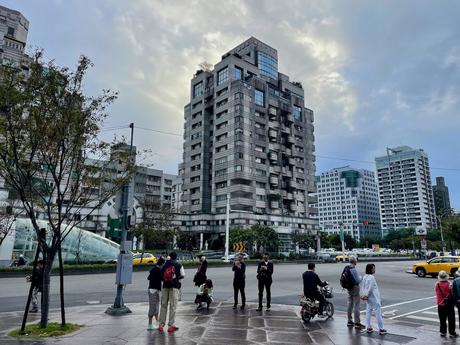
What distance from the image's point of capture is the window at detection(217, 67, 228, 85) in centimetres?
8531

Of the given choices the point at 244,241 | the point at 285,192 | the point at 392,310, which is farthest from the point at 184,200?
the point at 392,310

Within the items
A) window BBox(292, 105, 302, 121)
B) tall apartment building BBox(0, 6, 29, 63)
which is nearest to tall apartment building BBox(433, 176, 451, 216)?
window BBox(292, 105, 302, 121)

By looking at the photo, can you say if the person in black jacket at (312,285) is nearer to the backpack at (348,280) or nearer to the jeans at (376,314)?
the backpack at (348,280)

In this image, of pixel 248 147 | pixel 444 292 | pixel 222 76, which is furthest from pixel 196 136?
pixel 444 292

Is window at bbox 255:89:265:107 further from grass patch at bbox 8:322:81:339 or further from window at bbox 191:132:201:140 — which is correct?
grass patch at bbox 8:322:81:339

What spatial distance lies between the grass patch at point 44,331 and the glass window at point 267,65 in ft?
292

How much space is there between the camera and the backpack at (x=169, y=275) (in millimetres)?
8630

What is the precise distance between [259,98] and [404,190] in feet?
300

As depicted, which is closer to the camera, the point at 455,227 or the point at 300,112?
the point at 455,227

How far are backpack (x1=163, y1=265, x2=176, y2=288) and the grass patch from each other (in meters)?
2.56

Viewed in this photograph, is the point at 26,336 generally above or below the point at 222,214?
below

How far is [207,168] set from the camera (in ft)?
283

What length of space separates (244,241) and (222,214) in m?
18.9

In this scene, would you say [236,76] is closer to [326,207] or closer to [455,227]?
[455,227]
